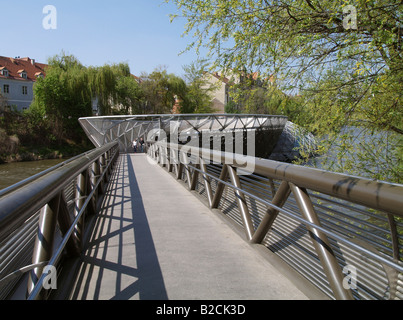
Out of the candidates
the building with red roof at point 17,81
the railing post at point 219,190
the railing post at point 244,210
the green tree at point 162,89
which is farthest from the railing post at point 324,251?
the building with red roof at point 17,81

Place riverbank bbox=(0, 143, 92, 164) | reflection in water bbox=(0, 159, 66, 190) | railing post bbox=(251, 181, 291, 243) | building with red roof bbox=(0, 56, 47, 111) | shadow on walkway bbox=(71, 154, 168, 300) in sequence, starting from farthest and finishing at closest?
building with red roof bbox=(0, 56, 47, 111) < riverbank bbox=(0, 143, 92, 164) < reflection in water bbox=(0, 159, 66, 190) < railing post bbox=(251, 181, 291, 243) < shadow on walkway bbox=(71, 154, 168, 300)

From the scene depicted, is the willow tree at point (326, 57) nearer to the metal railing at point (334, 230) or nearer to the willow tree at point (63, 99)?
the metal railing at point (334, 230)

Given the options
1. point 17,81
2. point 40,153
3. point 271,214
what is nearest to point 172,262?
point 271,214

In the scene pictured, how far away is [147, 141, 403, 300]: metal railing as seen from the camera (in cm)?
170

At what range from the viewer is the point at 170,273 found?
9.07 feet

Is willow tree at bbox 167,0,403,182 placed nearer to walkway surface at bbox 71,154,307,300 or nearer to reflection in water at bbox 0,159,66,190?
walkway surface at bbox 71,154,307,300

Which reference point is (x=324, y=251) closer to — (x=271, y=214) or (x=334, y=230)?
(x=334, y=230)

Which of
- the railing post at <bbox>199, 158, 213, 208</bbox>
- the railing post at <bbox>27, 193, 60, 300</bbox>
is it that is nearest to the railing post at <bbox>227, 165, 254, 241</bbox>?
the railing post at <bbox>199, 158, 213, 208</bbox>

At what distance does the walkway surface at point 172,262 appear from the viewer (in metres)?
2.42

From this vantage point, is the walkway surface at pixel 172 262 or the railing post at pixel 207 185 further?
the railing post at pixel 207 185

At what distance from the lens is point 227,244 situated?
3586 millimetres

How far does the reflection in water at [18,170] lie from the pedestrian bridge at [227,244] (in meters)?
27.3

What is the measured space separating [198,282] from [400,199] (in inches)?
64.4
